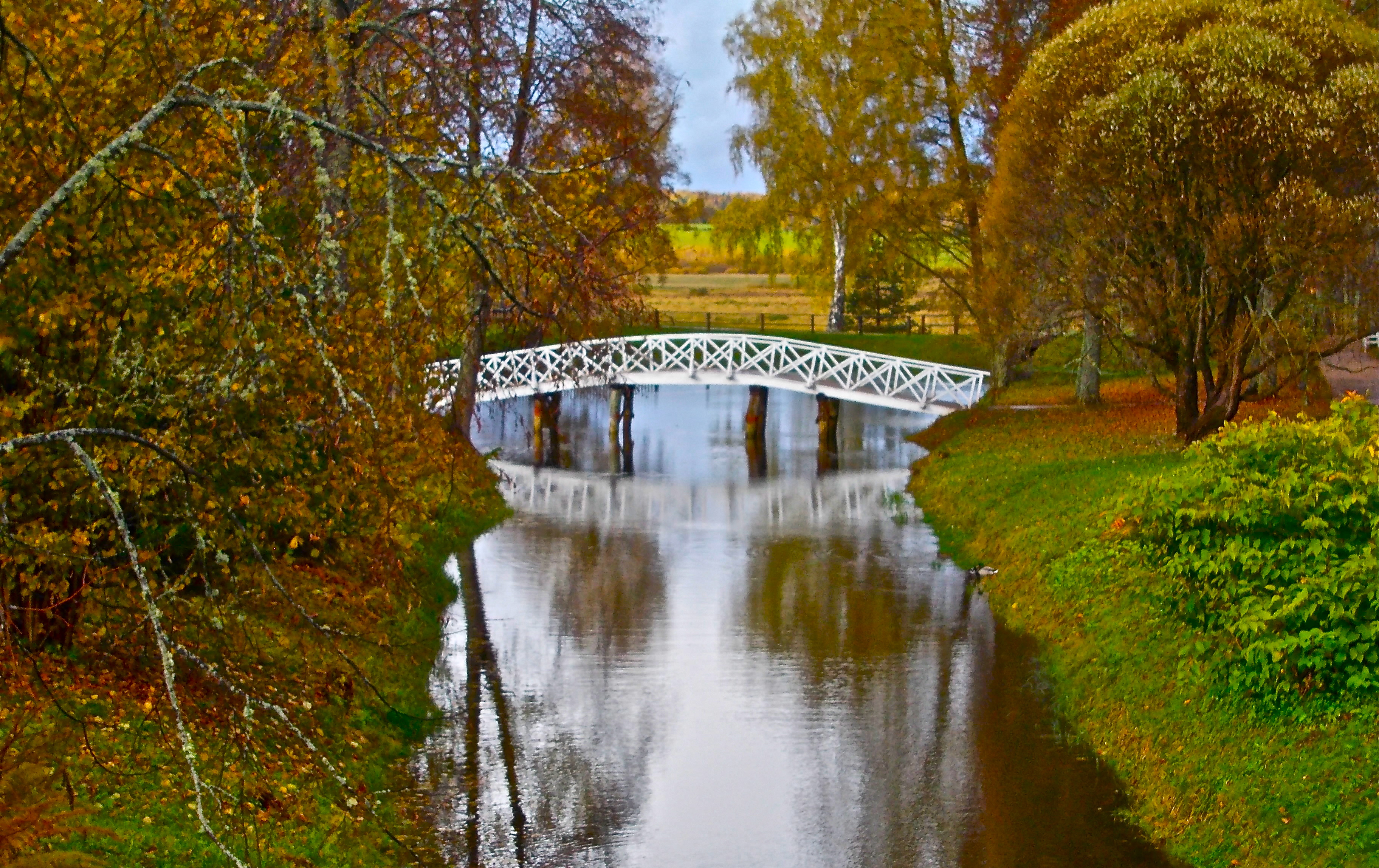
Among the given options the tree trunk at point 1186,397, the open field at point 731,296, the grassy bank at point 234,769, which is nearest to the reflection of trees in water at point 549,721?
the grassy bank at point 234,769

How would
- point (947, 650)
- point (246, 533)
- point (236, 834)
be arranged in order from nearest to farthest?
1. point (246, 533)
2. point (236, 834)
3. point (947, 650)

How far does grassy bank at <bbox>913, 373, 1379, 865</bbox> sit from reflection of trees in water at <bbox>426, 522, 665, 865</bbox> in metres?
3.58

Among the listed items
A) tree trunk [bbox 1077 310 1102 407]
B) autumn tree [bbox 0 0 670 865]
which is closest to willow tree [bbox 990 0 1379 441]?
tree trunk [bbox 1077 310 1102 407]

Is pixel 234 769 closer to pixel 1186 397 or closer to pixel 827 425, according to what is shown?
pixel 1186 397

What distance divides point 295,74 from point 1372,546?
23.2 feet

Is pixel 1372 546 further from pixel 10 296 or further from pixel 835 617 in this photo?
pixel 10 296

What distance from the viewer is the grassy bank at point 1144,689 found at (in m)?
8.64

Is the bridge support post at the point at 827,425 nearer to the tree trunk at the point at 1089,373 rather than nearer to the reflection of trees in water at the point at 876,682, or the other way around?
the tree trunk at the point at 1089,373

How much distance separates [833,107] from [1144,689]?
2464 centimetres

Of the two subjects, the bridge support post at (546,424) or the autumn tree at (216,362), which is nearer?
the autumn tree at (216,362)

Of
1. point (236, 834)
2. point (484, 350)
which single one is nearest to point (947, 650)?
point (236, 834)

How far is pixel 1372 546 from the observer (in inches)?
372

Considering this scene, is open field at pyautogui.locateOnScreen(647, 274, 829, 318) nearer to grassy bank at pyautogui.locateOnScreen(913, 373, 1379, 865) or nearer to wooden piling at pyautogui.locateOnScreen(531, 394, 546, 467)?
wooden piling at pyautogui.locateOnScreen(531, 394, 546, 467)

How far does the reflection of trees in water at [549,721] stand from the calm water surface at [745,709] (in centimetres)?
3
